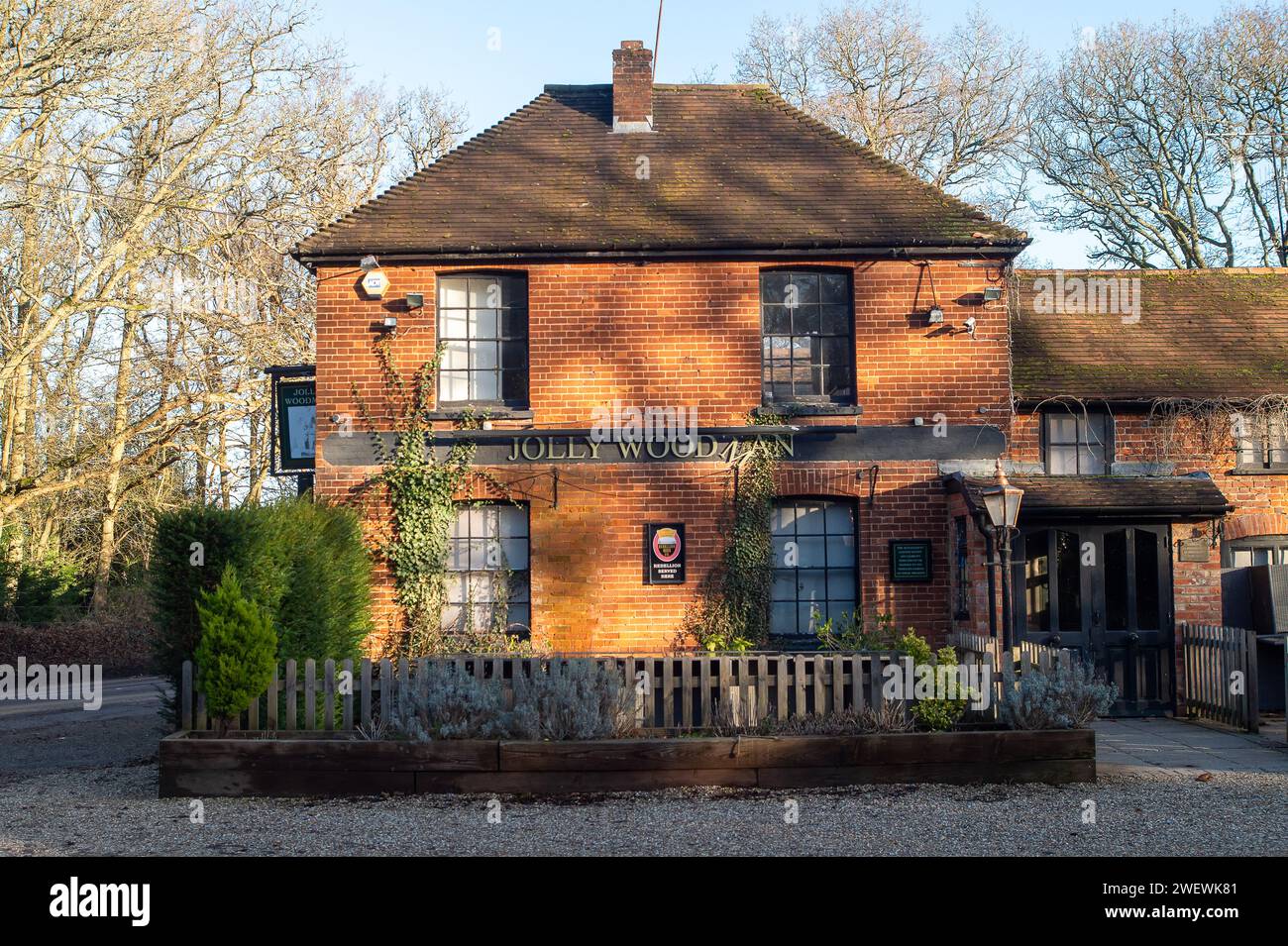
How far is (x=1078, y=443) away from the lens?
16.6 meters

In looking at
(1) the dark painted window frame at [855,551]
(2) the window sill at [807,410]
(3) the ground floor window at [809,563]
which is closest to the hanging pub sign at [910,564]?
(1) the dark painted window frame at [855,551]

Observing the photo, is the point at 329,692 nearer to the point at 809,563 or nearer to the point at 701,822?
the point at 701,822

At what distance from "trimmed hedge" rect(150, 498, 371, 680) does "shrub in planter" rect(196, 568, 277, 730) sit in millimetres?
321

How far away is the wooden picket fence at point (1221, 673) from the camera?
43.8 feet

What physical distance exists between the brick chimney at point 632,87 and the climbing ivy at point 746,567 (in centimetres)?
541

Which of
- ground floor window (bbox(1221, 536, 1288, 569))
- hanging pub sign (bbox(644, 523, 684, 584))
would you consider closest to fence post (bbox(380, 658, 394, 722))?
hanging pub sign (bbox(644, 523, 684, 584))

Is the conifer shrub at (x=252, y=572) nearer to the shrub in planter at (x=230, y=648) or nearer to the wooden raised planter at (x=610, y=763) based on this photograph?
the shrub in planter at (x=230, y=648)

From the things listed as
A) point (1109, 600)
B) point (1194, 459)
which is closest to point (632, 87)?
point (1194, 459)

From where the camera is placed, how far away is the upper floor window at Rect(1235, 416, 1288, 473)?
16594mm

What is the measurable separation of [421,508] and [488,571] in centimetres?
121

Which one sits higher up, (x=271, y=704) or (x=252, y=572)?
(x=252, y=572)

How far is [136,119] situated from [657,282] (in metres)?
13.8

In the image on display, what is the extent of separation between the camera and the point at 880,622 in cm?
1517

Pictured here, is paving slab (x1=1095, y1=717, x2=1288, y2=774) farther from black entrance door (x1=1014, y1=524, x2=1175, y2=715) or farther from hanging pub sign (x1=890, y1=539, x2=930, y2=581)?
hanging pub sign (x1=890, y1=539, x2=930, y2=581)
